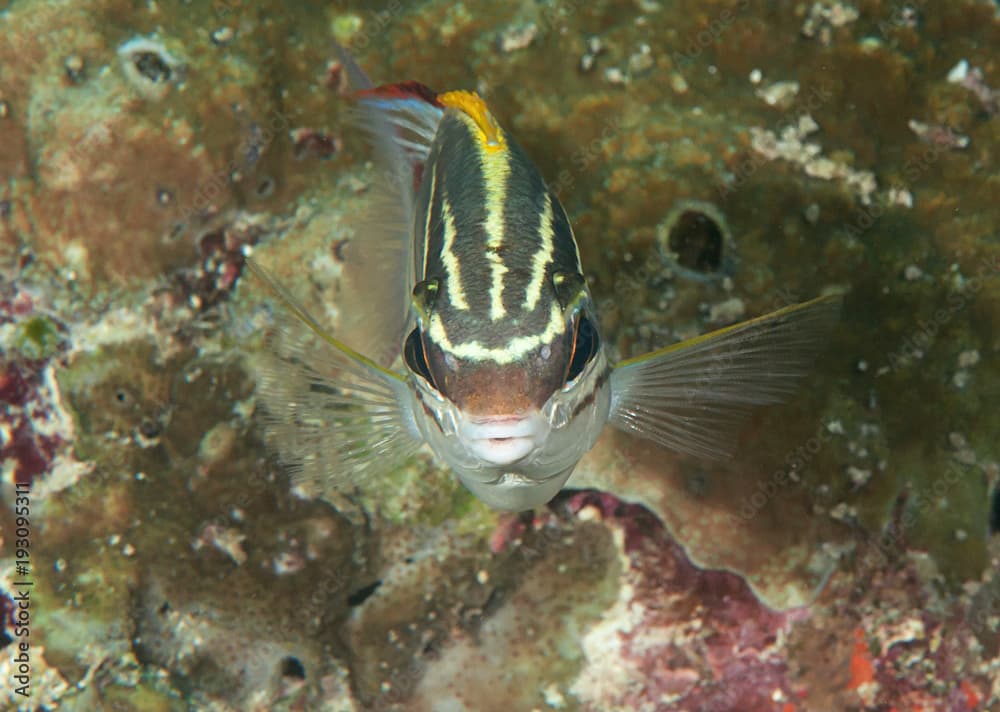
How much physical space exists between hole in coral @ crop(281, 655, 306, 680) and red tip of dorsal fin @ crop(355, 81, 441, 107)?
9.40ft

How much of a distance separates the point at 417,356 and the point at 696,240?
184cm

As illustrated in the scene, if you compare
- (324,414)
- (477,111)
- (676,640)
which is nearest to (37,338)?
(324,414)

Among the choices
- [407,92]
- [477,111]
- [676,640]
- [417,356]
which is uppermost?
[477,111]

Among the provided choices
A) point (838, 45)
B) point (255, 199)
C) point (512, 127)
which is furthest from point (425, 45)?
point (838, 45)

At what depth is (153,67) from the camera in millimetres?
4039

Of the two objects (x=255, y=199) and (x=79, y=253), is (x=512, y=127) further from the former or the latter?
(x=79, y=253)

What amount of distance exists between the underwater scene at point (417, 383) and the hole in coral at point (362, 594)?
0.04ft

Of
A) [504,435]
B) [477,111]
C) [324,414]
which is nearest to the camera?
[504,435]

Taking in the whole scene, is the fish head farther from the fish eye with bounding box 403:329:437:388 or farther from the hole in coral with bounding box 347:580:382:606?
the hole in coral with bounding box 347:580:382:606

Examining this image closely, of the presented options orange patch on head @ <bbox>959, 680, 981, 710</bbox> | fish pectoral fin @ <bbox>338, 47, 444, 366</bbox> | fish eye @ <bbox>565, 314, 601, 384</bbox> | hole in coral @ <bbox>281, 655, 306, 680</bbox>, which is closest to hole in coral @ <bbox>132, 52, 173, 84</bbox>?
fish pectoral fin @ <bbox>338, 47, 444, 366</bbox>

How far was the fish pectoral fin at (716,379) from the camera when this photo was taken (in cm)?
266

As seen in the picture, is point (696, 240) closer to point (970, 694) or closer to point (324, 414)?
point (324, 414)

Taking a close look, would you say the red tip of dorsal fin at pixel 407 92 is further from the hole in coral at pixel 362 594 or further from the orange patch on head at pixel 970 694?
the orange patch on head at pixel 970 694

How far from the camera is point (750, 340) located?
2.70 m
